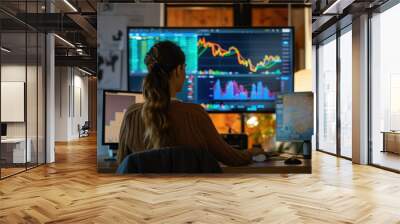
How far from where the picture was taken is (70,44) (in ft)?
41.7

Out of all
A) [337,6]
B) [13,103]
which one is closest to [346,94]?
[337,6]

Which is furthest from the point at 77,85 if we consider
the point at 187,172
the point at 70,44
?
the point at 187,172

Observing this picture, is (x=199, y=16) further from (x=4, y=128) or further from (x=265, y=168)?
(x=4, y=128)

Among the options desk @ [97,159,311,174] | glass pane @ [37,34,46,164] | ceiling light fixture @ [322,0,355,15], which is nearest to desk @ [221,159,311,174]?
desk @ [97,159,311,174]

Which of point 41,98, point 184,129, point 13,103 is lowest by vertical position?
point 184,129

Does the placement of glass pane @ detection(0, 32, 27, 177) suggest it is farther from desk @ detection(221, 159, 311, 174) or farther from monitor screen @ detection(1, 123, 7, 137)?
desk @ detection(221, 159, 311, 174)

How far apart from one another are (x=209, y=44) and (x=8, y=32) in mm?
6942

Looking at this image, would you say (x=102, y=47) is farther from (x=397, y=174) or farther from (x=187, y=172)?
(x=397, y=174)

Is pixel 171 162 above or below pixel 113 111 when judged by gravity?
below

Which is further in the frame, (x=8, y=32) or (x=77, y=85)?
(x=77, y=85)

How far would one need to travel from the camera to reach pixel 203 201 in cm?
487

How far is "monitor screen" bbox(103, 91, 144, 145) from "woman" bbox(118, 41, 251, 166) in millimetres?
15

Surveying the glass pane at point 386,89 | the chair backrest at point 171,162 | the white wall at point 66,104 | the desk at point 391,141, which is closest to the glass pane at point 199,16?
the chair backrest at point 171,162

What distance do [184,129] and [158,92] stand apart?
106 millimetres
